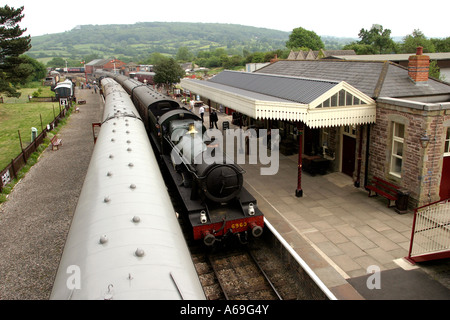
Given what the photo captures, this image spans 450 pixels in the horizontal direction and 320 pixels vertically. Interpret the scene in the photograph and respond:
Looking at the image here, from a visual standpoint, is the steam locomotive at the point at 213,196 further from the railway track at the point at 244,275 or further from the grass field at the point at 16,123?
the grass field at the point at 16,123

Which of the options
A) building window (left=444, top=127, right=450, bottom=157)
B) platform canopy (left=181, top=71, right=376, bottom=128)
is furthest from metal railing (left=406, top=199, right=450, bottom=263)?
platform canopy (left=181, top=71, right=376, bottom=128)

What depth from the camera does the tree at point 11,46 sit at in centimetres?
3384

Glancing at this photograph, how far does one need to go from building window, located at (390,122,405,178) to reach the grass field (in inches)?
764

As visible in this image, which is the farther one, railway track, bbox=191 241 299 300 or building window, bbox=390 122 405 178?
building window, bbox=390 122 405 178

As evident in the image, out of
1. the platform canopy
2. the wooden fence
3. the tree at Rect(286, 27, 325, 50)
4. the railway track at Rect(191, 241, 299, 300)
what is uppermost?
the tree at Rect(286, 27, 325, 50)

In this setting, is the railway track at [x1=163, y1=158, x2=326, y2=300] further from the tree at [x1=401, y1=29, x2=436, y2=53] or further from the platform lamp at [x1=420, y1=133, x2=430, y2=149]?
the tree at [x1=401, y1=29, x2=436, y2=53]

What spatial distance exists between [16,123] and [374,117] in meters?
33.5

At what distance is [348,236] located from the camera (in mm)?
10148

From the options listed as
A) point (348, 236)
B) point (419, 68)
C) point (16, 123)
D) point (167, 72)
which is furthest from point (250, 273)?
point (167, 72)

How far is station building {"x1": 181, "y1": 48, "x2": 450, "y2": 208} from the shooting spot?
440 inches

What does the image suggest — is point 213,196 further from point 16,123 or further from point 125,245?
point 16,123

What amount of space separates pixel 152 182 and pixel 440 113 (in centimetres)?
923

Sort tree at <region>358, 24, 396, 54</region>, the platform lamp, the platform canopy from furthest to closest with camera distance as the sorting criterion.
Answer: tree at <region>358, 24, 396, 54</region> < the platform canopy < the platform lamp

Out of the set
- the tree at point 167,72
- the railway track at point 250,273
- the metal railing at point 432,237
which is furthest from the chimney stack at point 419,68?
the tree at point 167,72
